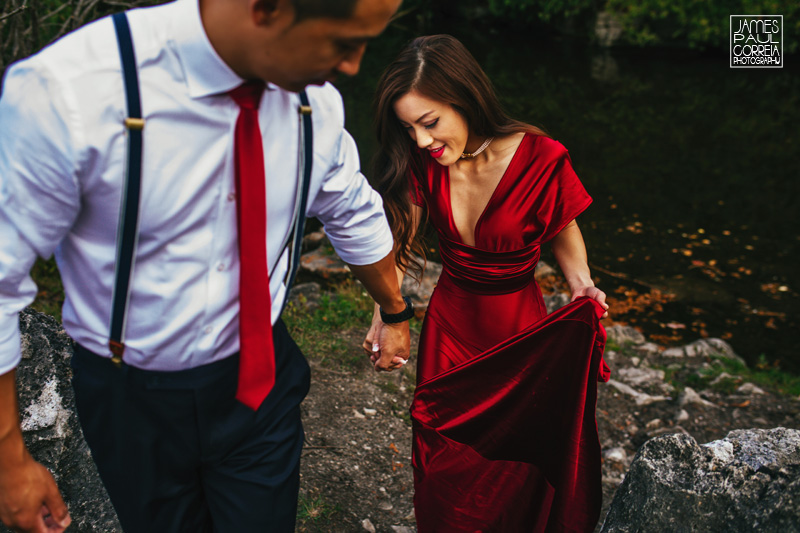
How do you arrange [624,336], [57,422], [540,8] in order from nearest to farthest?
1. [57,422]
2. [624,336]
3. [540,8]

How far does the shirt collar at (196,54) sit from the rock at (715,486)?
5.63ft

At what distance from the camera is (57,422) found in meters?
2.36

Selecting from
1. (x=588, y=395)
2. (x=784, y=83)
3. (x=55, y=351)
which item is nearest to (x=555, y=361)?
(x=588, y=395)

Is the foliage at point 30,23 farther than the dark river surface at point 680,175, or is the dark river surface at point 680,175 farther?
the dark river surface at point 680,175

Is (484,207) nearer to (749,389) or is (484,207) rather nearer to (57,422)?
(57,422)

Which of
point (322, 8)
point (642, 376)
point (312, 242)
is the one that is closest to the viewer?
point (322, 8)

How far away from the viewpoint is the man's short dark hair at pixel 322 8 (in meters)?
1.22

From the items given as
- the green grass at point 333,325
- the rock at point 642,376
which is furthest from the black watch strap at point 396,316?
the rock at point 642,376

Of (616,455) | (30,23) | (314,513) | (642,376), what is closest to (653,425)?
(616,455)

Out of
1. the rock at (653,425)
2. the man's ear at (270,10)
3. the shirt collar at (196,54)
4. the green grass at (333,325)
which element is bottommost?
the rock at (653,425)

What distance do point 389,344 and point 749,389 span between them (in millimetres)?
3391

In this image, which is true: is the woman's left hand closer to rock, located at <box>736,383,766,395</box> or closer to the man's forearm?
the man's forearm

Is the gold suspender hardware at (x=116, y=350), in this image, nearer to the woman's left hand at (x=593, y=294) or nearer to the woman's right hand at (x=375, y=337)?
the woman's right hand at (x=375, y=337)

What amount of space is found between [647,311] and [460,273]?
4226mm
